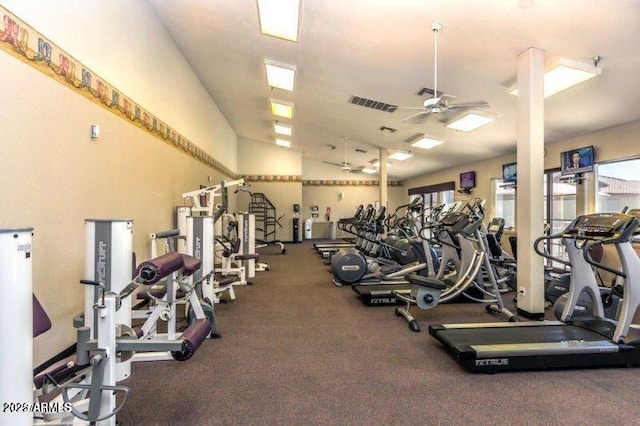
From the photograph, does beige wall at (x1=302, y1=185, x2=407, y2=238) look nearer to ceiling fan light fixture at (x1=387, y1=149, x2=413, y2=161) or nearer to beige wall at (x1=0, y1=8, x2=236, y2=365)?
ceiling fan light fixture at (x1=387, y1=149, x2=413, y2=161)

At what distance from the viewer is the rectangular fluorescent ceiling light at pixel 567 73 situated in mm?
3639

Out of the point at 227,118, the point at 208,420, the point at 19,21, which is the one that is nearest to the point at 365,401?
the point at 208,420

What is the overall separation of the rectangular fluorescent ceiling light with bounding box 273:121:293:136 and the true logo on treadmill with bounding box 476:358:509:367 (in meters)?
7.79

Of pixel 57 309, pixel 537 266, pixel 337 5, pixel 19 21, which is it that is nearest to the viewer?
pixel 19 21

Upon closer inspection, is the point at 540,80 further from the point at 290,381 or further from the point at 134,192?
the point at 134,192

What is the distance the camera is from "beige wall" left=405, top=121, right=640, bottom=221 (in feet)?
17.1

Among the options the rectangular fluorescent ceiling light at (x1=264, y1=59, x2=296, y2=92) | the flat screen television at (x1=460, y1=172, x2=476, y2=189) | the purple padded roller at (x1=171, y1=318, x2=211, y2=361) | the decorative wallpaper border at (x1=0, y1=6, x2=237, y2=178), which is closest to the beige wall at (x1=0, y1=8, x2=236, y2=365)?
the decorative wallpaper border at (x1=0, y1=6, x2=237, y2=178)

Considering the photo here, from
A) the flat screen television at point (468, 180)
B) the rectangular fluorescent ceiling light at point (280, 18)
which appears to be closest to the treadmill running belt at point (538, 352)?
the rectangular fluorescent ceiling light at point (280, 18)

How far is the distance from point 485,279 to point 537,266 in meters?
1.87

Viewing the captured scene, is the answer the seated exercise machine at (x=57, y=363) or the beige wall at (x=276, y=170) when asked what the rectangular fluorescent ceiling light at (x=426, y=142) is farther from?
the seated exercise machine at (x=57, y=363)

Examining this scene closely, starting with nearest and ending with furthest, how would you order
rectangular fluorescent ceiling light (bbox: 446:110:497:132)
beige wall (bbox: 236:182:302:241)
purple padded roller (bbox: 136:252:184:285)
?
purple padded roller (bbox: 136:252:184:285), rectangular fluorescent ceiling light (bbox: 446:110:497:132), beige wall (bbox: 236:182:302:241)

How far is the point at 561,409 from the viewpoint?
2002 millimetres

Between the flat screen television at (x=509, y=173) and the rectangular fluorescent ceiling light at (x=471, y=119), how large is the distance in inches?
101

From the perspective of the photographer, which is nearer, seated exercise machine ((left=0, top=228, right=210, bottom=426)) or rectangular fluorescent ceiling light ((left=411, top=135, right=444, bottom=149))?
seated exercise machine ((left=0, top=228, right=210, bottom=426))
